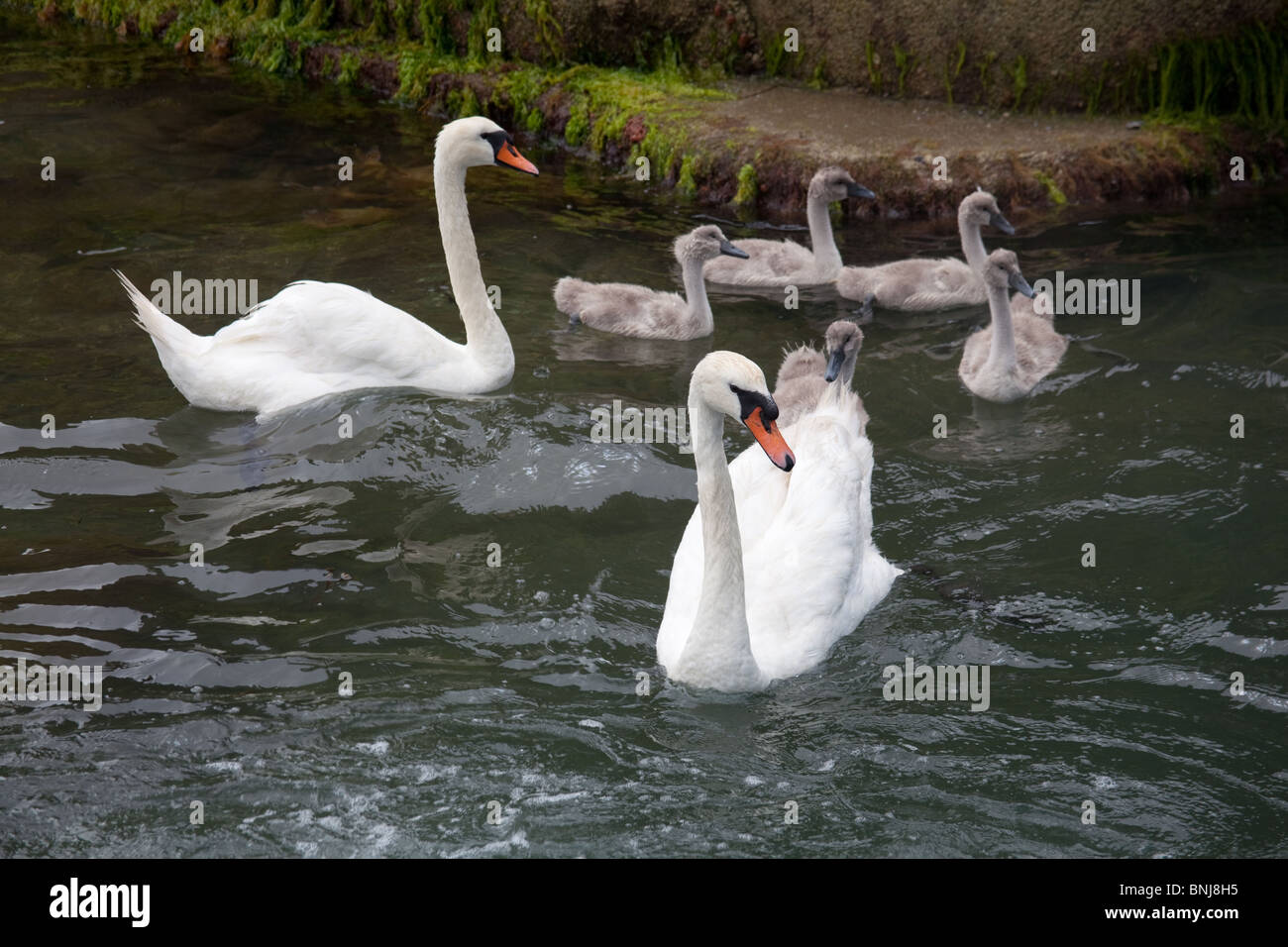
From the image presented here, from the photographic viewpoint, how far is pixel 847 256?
10.7 metres

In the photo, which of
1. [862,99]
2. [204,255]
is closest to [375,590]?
[204,255]

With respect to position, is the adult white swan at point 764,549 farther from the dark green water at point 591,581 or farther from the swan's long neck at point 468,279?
the swan's long neck at point 468,279

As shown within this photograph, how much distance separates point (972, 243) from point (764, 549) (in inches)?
172

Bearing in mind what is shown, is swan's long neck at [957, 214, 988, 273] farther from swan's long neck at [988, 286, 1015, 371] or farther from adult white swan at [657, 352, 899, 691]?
adult white swan at [657, 352, 899, 691]

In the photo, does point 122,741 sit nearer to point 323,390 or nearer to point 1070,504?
point 323,390

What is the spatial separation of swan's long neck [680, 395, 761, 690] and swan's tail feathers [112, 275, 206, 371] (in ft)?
12.3

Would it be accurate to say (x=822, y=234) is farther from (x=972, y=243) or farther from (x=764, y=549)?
(x=764, y=549)

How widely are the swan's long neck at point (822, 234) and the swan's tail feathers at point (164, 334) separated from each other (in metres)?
4.45

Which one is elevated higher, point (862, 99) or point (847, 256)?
point (862, 99)

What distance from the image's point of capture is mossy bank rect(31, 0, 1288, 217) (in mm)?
11352

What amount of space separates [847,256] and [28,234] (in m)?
6.43

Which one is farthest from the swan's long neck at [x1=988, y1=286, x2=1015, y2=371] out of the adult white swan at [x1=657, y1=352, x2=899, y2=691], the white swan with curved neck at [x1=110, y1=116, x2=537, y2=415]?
the white swan with curved neck at [x1=110, y1=116, x2=537, y2=415]

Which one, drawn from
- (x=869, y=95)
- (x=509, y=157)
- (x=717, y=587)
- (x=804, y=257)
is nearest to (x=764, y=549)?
(x=717, y=587)

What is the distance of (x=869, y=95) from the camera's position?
41.9ft
